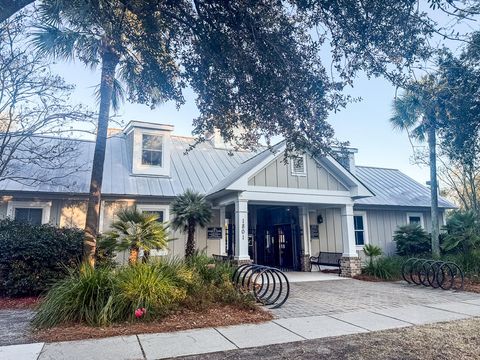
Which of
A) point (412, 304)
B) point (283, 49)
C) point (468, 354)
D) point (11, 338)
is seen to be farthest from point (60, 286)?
point (412, 304)

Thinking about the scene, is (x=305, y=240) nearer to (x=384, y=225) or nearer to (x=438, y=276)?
(x=384, y=225)

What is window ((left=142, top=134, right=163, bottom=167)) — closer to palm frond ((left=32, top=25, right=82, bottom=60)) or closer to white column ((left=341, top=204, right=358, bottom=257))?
palm frond ((left=32, top=25, right=82, bottom=60))

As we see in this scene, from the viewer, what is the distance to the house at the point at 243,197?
12281 mm

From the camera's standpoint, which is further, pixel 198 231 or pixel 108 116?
pixel 198 231

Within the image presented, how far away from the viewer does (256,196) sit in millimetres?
12586

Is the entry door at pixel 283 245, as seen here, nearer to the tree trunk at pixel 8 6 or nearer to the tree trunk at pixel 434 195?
the tree trunk at pixel 434 195

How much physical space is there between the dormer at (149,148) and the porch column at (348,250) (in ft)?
25.2

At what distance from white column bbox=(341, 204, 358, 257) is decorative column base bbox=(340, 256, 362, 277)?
17cm

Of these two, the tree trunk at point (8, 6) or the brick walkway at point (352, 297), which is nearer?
the tree trunk at point (8, 6)

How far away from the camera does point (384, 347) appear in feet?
16.9

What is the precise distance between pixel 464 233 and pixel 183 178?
1173 centimetres

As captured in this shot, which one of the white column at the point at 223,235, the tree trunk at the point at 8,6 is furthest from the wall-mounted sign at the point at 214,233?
the tree trunk at the point at 8,6

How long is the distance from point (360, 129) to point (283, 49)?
489 cm

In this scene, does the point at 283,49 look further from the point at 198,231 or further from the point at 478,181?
the point at 478,181
